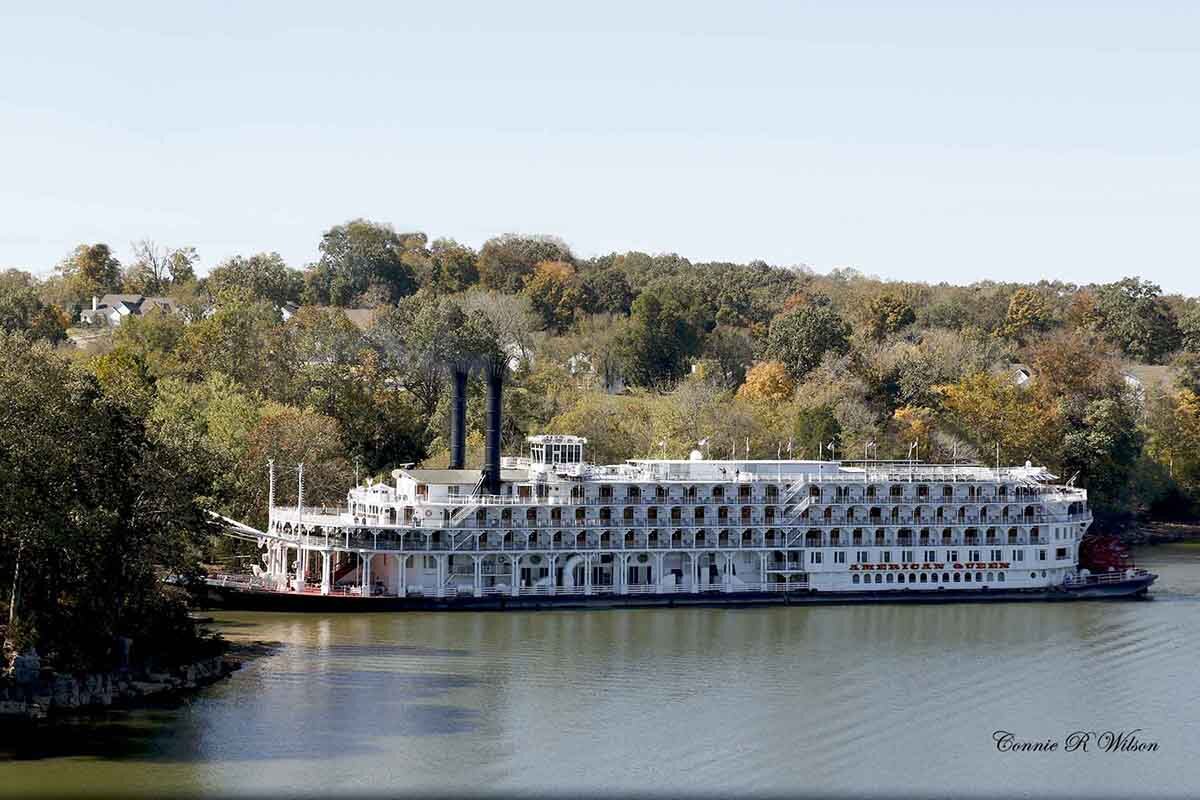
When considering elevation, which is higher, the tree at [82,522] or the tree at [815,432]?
the tree at [815,432]

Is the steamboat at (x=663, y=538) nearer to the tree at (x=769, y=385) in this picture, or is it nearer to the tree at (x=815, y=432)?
the tree at (x=815, y=432)

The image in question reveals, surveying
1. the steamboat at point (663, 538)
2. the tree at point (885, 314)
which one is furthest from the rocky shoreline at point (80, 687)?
the tree at point (885, 314)

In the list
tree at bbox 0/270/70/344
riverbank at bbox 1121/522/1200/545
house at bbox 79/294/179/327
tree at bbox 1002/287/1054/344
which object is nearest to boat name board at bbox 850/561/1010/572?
riverbank at bbox 1121/522/1200/545

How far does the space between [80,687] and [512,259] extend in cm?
8121

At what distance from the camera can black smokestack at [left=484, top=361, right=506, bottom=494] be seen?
56.4m

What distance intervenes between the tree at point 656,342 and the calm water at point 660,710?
139 feet

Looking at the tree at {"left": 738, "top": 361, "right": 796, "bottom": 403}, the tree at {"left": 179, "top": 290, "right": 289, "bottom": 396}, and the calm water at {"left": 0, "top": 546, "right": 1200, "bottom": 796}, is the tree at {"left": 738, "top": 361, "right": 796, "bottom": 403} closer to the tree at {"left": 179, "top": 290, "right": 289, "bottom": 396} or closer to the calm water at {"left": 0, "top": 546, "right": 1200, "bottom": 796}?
the tree at {"left": 179, "top": 290, "right": 289, "bottom": 396}

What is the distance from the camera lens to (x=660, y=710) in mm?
41062

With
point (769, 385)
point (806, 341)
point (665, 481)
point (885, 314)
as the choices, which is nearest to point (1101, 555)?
point (665, 481)

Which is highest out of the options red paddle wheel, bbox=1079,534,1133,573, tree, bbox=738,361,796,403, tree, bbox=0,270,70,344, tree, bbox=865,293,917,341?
tree, bbox=865,293,917,341

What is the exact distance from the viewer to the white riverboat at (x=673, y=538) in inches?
2167

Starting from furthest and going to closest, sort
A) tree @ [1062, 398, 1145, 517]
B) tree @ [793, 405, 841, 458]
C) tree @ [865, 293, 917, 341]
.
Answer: tree @ [865, 293, 917, 341] < tree @ [1062, 398, 1145, 517] < tree @ [793, 405, 841, 458]

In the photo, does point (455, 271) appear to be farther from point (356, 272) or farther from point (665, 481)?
point (665, 481)

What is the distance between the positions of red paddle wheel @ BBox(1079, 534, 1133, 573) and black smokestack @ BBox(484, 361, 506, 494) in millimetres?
19752
